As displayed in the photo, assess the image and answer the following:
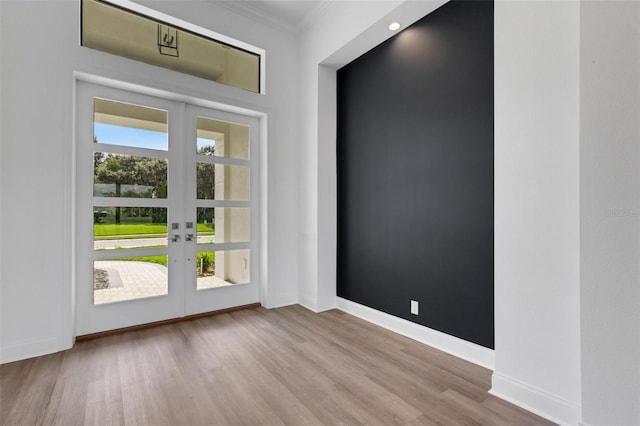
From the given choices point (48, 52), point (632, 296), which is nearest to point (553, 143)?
point (632, 296)

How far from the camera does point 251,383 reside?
2.15 m

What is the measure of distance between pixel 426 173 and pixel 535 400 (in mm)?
1811

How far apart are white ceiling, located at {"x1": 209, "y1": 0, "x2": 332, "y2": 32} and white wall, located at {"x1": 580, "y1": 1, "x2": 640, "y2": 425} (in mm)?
2794

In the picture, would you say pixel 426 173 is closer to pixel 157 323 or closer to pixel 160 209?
pixel 160 209

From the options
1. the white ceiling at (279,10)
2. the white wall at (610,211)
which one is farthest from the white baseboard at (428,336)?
the white ceiling at (279,10)

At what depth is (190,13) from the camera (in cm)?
326

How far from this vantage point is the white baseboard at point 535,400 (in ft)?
5.72

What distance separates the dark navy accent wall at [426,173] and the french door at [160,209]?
4.39 feet

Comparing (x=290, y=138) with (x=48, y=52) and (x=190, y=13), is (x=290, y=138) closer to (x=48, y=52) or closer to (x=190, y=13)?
(x=190, y=13)

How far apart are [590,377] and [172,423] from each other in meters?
2.25

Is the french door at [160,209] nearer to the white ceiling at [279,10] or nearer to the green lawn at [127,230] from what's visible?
the green lawn at [127,230]

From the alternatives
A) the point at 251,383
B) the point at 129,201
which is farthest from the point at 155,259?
the point at 251,383

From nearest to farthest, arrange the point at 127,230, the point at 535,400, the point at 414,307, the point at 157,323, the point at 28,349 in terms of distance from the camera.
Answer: the point at 535,400
the point at 28,349
the point at 414,307
the point at 127,230
the point at 157,323

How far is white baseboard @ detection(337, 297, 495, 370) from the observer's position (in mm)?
2377
